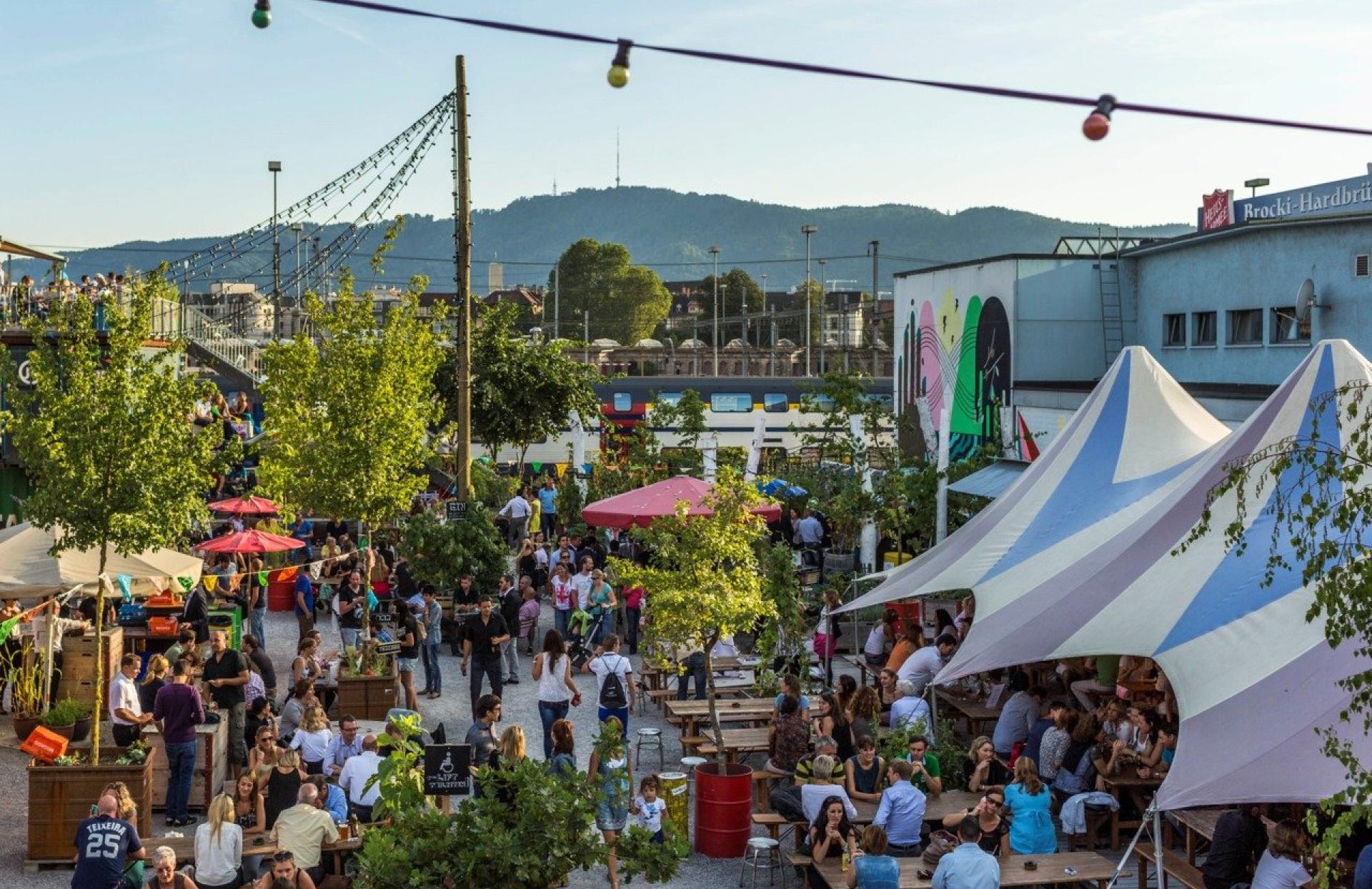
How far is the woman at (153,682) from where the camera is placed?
14.4 m

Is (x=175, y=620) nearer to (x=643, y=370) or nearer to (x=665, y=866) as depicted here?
(x=665, y=866)

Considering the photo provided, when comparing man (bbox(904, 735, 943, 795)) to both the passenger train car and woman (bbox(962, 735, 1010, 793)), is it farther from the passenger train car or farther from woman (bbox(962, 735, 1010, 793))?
the passenger train car

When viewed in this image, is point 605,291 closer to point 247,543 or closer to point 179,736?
point 247,543

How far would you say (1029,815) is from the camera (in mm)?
11086

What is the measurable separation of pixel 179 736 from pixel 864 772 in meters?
5.84

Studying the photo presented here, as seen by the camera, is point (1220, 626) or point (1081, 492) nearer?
point (1220, 626)

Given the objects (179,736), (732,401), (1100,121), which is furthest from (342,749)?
(732,401)

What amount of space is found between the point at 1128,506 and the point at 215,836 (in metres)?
8.00

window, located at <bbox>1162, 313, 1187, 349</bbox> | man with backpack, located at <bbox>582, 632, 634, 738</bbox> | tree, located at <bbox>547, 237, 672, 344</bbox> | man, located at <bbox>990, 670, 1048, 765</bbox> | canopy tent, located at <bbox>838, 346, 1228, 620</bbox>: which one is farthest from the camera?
tree, located at <bbox>547, 237, 672, 344</bbox>

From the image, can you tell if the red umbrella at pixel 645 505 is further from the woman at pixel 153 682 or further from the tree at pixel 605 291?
the tree at pixel 605 291

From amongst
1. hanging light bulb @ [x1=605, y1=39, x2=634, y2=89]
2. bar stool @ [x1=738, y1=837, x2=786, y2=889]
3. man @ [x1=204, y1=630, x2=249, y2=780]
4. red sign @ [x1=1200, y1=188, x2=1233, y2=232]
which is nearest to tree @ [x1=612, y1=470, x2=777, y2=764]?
bar stool @ [x1=738, y1=837, x2=786, y2=889]

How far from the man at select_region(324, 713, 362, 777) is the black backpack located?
2.35 meters

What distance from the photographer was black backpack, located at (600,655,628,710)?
14133 millimetres

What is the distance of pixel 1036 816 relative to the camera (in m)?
11.1
